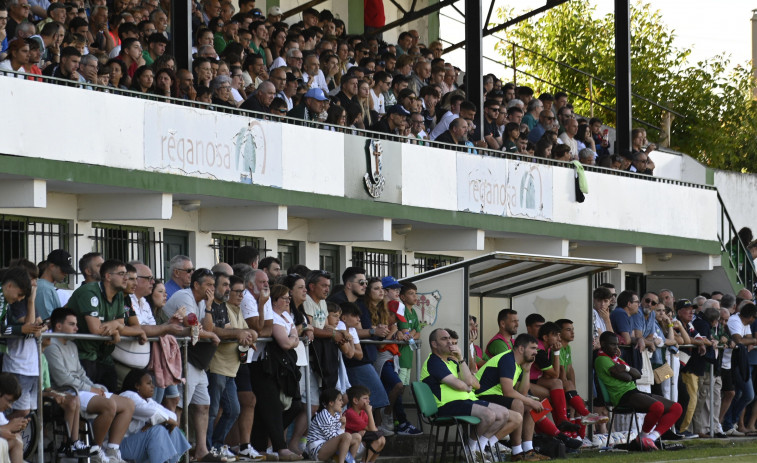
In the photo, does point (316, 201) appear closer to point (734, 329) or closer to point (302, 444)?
point (734, 329)

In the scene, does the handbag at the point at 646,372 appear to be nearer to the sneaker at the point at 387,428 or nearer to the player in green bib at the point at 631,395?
the player in green bib at the point at 631,395

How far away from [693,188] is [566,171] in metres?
A: 4.18

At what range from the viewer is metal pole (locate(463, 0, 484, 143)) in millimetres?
24031

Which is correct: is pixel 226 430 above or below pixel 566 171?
below

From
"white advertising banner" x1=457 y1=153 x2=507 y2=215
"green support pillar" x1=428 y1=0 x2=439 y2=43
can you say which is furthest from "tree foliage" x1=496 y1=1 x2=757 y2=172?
"white advertising banner" x1=457 y1=153 x2=507 y2=215

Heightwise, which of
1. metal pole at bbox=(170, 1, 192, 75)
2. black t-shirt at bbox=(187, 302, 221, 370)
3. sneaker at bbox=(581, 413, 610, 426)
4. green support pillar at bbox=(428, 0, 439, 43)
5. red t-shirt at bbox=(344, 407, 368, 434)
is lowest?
sneaker at bbox=(581, 413, 610, 426)

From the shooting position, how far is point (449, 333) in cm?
1592

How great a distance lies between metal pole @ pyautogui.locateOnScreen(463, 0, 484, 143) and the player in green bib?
20.0 ft

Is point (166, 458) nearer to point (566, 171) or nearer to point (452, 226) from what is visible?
point (452, 226)

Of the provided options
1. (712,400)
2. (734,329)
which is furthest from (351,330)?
(734,329)

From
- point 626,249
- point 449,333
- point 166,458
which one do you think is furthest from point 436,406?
point 626,249

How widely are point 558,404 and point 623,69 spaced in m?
12.9

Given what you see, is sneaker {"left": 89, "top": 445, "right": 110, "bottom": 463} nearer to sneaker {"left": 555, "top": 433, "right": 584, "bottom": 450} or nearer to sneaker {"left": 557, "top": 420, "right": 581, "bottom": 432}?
sneaker {"left": 555, "top": 433, "right": 584, "bottom": 450}

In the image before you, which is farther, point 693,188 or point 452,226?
point 693,188
